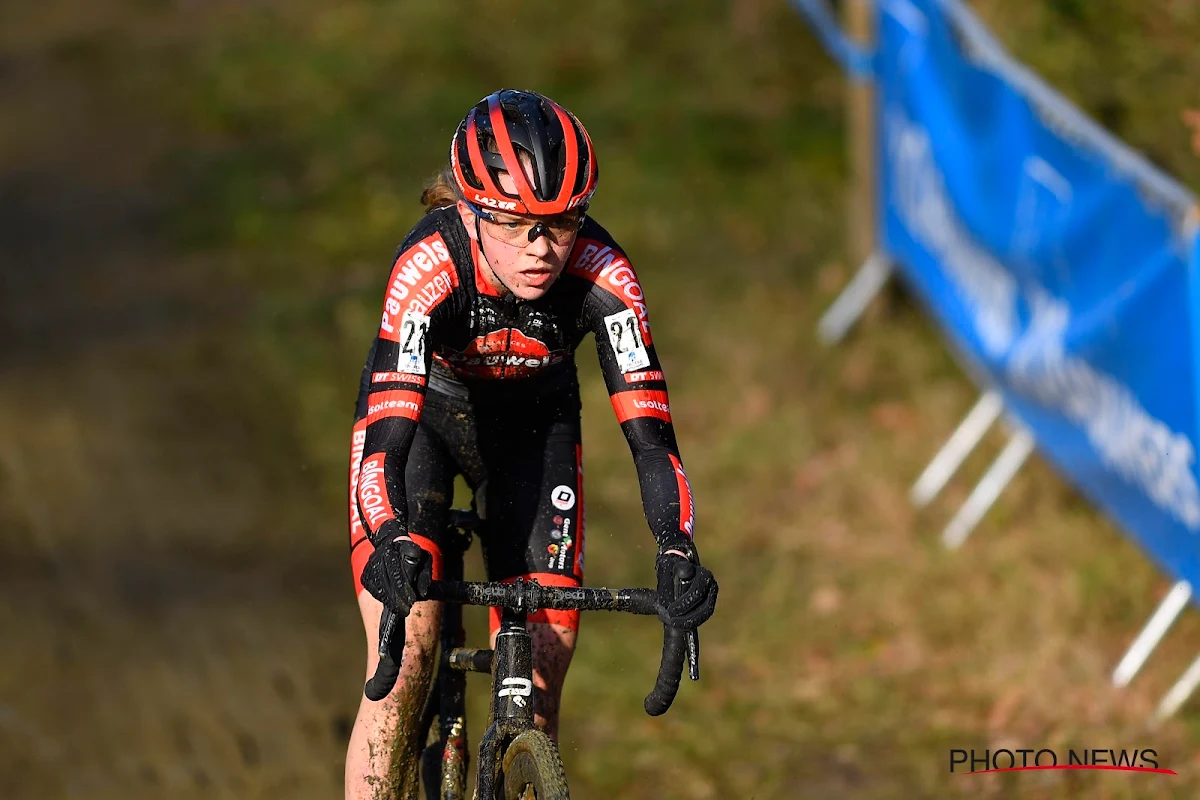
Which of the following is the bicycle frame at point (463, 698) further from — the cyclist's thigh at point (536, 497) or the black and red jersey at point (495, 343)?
the black and red jersey at point (495, 343)

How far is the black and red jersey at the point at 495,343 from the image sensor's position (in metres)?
4.50

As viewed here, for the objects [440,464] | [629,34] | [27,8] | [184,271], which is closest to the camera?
[440,464]

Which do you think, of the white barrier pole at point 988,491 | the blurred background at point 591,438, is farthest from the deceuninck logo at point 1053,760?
the white barrier pole at point 988,491

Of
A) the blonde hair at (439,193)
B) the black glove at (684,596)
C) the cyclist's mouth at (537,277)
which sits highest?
the blonde hair at (439,193)

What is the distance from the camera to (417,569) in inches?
162

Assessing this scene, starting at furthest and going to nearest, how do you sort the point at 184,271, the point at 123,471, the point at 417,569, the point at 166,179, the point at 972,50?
the point at 166,179, the point at 184,271, the point at 123,471, the point at 972,50, the point at 417,569

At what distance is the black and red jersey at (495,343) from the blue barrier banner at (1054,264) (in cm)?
259

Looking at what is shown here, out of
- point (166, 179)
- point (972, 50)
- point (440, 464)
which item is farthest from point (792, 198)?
point (440, 464)

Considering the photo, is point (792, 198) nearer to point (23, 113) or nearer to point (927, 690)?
point (927, 690)

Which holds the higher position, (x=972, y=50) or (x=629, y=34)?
(x=629, y=34)

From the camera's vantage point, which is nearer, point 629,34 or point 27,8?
point 629,34

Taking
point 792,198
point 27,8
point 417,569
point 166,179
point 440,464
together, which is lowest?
point 417,569

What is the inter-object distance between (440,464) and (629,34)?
479 inches

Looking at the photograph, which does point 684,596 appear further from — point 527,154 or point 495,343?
point 527,154
